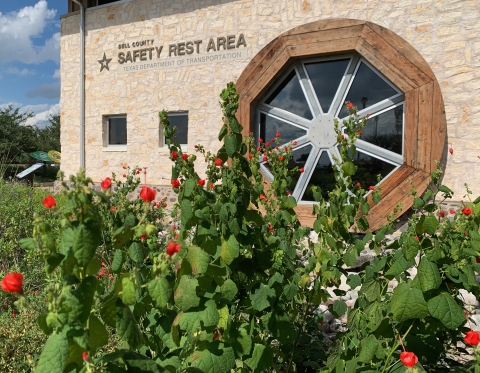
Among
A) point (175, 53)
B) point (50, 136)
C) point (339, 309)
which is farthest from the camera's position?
point (50, 136)

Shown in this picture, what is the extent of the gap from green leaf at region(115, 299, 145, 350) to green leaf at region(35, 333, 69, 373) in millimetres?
121

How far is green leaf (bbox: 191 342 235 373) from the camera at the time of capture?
1240 mm

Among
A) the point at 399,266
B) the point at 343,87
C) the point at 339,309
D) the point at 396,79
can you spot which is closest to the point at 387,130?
the point at 396,79

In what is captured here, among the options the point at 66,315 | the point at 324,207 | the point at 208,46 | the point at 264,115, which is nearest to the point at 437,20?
the point at 264,115

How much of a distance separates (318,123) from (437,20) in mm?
2106

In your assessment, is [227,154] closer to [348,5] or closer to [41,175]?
[348,5]

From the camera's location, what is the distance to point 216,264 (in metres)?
1.52

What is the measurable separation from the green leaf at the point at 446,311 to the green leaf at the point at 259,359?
0.59 m

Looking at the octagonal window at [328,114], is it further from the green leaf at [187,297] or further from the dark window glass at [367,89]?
the green leaf at [187,297]

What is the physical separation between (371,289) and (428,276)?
48 centimetres

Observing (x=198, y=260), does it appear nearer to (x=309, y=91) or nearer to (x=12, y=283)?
(x=12, y=283)

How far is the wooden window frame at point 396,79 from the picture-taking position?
17.3 ft

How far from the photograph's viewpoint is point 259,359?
58.2 inches

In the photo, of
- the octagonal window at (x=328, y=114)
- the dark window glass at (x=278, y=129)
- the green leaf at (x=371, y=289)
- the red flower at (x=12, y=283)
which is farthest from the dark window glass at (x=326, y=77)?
the red flower at (x=12, y=283)
